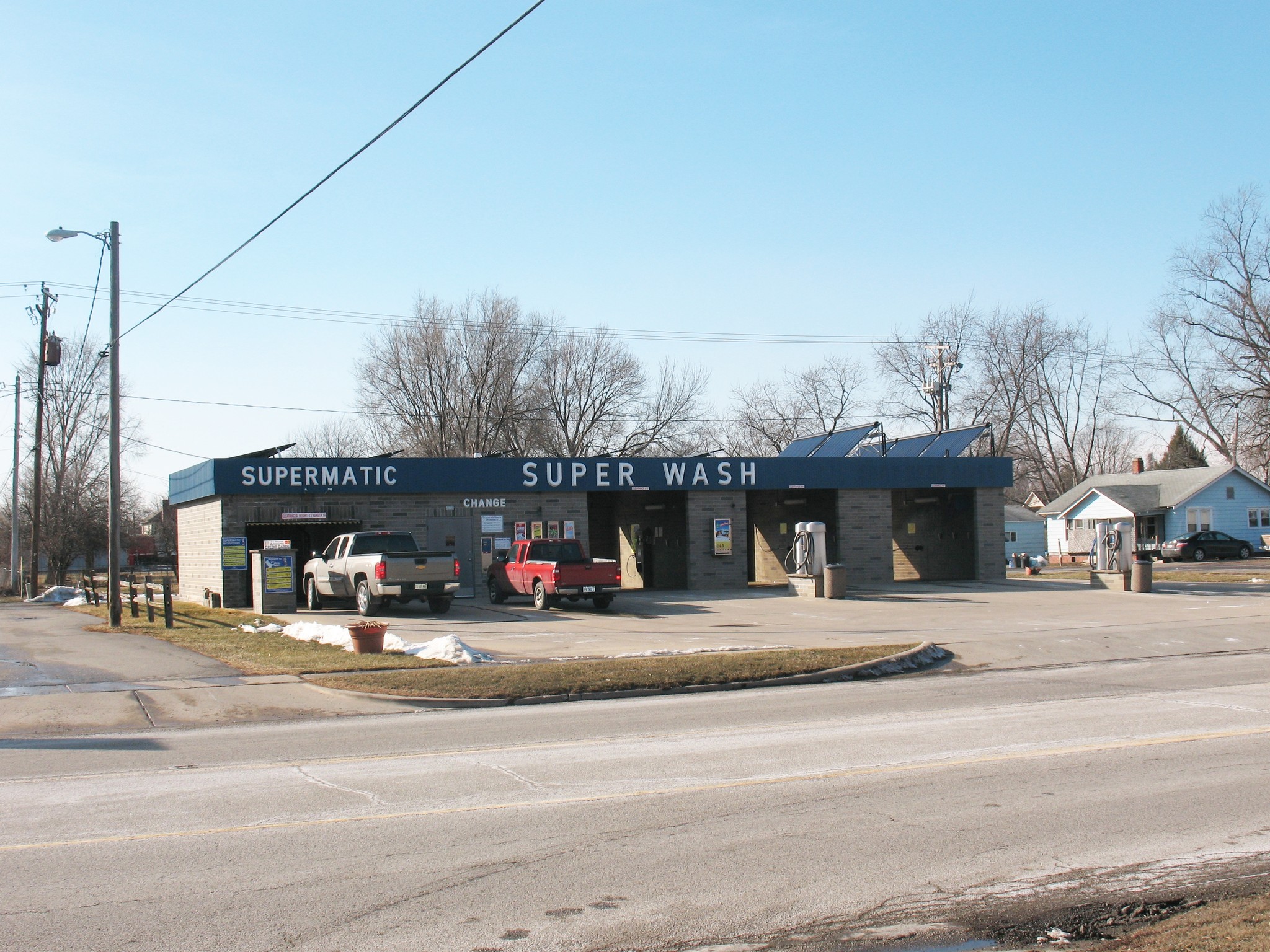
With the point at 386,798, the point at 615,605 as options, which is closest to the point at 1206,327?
the point at 615,605

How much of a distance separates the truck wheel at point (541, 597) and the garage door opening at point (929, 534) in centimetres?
1600

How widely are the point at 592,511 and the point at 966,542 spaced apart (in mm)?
13837

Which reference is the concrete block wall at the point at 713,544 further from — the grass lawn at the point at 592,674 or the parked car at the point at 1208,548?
the parked car at the point at 1208,548

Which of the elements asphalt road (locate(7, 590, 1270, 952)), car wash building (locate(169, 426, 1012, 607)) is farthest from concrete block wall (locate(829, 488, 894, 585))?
asphalt road (locate(7, 590, 1270, 952))

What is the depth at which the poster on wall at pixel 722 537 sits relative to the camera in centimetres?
3488

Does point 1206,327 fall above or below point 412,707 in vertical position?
above

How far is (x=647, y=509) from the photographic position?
39656mm

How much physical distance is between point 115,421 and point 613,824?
20.9 m

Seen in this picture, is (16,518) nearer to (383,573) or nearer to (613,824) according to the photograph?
(383,573)

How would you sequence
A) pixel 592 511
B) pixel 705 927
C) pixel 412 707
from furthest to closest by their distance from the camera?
pixel 592 511 → pixel 412 707 → pixel 705 927

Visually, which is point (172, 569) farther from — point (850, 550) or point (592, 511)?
point (850, 550)

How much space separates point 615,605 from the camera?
1146 inches

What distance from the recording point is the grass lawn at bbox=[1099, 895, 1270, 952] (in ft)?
14.9

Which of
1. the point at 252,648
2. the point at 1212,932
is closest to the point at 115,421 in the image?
the point at 252,648
